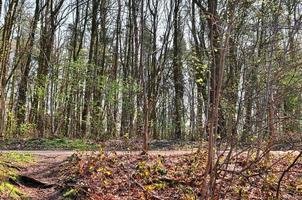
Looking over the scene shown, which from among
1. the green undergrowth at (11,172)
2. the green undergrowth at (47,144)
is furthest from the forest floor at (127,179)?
the green undergrowth at (47,144)

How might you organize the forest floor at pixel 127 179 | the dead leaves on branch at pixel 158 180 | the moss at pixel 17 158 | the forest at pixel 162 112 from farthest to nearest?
1. the moss at pixel 17 158
2. the dead leaves on branch at pixel 158 180
3. the forest floor at pixel 127 179
4. the forest at pixel 162 112

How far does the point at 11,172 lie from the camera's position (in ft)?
24.9

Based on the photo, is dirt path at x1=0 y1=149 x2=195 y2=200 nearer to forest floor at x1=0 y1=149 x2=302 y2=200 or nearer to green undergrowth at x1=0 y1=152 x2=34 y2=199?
forest floor at x1=0 y1=149 x2=302 y2=200

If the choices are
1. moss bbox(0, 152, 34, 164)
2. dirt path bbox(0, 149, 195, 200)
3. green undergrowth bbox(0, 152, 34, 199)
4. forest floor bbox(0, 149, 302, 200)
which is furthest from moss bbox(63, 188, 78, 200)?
moss bbox(0, 152, 34, 164)

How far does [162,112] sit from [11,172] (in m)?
20.4

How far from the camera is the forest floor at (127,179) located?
719 centimetres

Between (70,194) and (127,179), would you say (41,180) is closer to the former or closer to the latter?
(70,194)

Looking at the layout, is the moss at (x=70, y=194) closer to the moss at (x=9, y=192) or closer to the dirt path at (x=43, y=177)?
the dirt path at (x=43, y=177)

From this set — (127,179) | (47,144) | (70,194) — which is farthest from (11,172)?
(47,144)

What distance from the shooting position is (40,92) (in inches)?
641

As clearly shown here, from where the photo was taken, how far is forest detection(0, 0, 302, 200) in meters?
6.01

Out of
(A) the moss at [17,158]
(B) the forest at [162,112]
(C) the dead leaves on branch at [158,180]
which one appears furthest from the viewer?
(A) the moss at [17,158]

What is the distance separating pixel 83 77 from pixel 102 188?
1106 cm

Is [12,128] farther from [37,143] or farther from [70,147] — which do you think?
[70,147]
